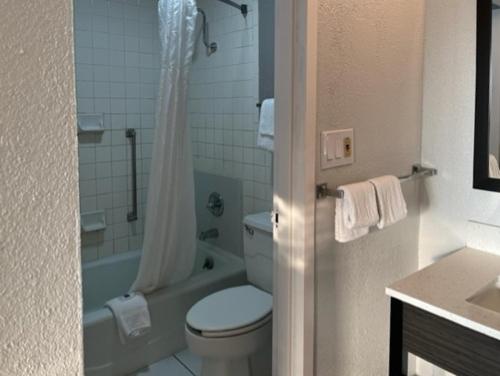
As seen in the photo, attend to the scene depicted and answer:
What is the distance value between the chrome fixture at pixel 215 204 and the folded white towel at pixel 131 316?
2.86 ft

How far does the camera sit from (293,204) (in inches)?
57.8

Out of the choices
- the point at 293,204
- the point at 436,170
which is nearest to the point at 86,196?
the point at 293,204

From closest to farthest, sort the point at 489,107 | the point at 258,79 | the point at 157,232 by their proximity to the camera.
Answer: the point at 489,107, the point at 157,232, the point at 258,79

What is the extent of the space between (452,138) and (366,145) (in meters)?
0.40

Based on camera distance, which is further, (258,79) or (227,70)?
(227,70)

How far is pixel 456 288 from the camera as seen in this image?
55.4 inches

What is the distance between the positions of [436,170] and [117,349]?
1746mm

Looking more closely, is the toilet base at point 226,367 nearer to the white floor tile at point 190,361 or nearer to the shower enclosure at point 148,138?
→ the white floor tile at point 190,361

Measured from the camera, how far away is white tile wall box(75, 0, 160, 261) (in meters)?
2.85

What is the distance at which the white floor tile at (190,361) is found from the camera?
2.43 m

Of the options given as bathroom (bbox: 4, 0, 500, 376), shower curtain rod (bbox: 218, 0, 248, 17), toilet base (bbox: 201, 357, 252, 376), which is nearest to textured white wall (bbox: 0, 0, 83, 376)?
bathroom (bbox: 4, 0, 500, 376)

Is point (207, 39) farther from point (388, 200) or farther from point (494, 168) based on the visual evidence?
point (494, 168)

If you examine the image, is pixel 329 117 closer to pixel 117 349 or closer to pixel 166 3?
Answer: pixel 166 3

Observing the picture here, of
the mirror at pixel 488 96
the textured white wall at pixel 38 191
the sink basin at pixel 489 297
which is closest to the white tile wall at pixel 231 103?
the mirror at pixel 488 96
